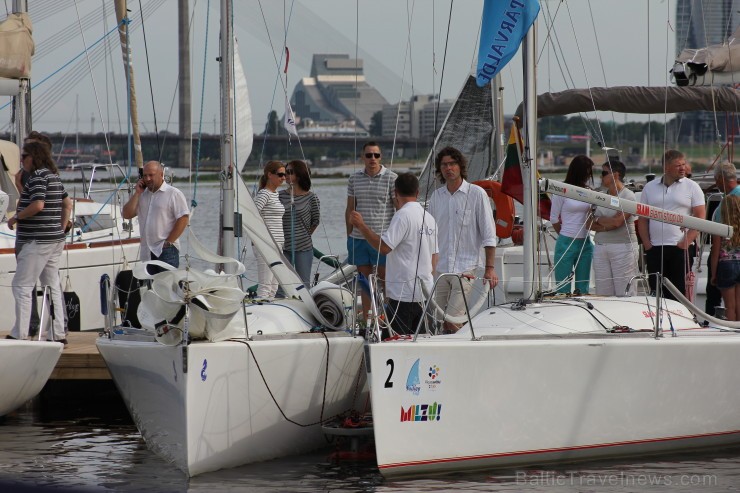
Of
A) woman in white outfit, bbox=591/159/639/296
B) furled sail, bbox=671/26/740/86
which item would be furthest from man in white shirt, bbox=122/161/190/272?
furled sail, bbox=671/26/740/86

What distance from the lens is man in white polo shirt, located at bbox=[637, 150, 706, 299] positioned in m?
9.62

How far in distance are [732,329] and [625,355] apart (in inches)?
43.5

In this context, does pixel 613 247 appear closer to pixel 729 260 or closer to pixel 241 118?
pixel 729 260

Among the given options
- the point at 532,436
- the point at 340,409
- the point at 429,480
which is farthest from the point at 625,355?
the point at 340,409

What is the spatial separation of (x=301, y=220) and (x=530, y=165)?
10.4 feet

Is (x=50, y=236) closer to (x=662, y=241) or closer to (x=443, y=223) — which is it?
(x=443, y=223)

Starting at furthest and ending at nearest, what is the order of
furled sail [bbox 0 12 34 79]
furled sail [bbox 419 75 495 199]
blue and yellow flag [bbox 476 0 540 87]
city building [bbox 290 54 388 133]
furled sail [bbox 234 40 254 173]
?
1. city building [bbox 290 54 388 133]
2. furled sail [bbox 419 75 495 199]
3. furled sail [bbox 0 12 34 79]
4. furled sail [bbox 234 40 254 173]
5. blue and yellow flag [bbox 476 0 540 87]

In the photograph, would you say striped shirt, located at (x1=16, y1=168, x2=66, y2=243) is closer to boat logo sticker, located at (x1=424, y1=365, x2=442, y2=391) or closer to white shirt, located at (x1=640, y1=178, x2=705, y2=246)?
boat logo sticker, located at (x1=424, y1=365, x2=442, y2=391)

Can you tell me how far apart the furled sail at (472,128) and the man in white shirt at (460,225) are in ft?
14.3

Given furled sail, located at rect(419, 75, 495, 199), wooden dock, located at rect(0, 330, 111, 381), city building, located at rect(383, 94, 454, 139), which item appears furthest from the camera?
furled sail, located at rect(419, 75, 495, 199)

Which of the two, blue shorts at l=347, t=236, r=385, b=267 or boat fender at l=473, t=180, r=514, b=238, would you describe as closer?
blue shorts at l=347, t=236, r=385, b=267

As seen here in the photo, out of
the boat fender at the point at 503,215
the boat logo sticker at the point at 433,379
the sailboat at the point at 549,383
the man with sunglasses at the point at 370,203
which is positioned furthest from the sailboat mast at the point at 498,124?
the boat logo sticker at the point at 433,379

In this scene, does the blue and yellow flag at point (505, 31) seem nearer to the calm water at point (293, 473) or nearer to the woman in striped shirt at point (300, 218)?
the calm water at point (293, 473)

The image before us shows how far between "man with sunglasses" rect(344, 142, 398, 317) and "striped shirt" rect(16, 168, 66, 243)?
7.26 feet
